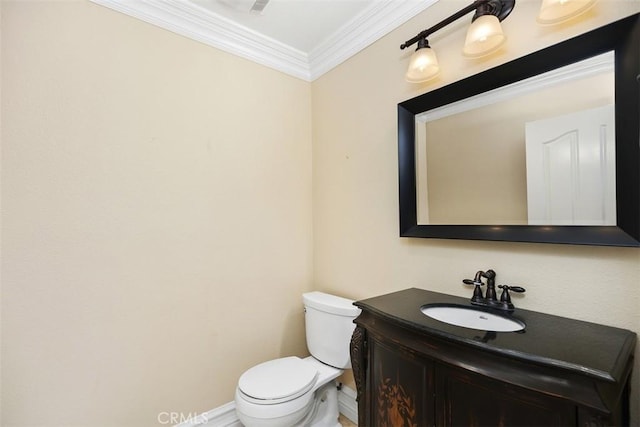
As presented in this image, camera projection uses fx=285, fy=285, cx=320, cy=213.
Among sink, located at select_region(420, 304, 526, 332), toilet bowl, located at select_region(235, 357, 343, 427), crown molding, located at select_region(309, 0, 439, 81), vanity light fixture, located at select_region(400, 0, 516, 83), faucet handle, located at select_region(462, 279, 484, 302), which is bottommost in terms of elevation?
toilet bowl, located at select_region(235, 357, 343, 427)

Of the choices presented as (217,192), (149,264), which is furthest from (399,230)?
(149,264)

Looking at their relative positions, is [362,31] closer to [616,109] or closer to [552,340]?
[616,109]

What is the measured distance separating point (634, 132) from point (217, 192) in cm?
181

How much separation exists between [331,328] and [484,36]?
1589 mm

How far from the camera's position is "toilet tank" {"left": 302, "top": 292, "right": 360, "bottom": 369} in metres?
1.62

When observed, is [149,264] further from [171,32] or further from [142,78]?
[171,32]

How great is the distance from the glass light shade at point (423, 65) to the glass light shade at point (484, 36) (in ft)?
0.56

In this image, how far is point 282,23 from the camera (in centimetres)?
177

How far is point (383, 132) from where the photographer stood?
166cm

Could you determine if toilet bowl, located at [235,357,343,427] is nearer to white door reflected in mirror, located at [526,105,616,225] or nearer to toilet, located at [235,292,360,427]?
toilet, located at [235,292,360,427]

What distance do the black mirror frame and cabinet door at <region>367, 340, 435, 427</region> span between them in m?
0.59

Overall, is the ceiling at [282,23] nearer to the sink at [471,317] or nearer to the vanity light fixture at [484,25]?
the vanity light fixture at [484,25]

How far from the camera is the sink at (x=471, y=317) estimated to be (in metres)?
1.04

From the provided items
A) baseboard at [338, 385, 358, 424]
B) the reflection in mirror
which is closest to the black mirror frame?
the reflection in mirror
